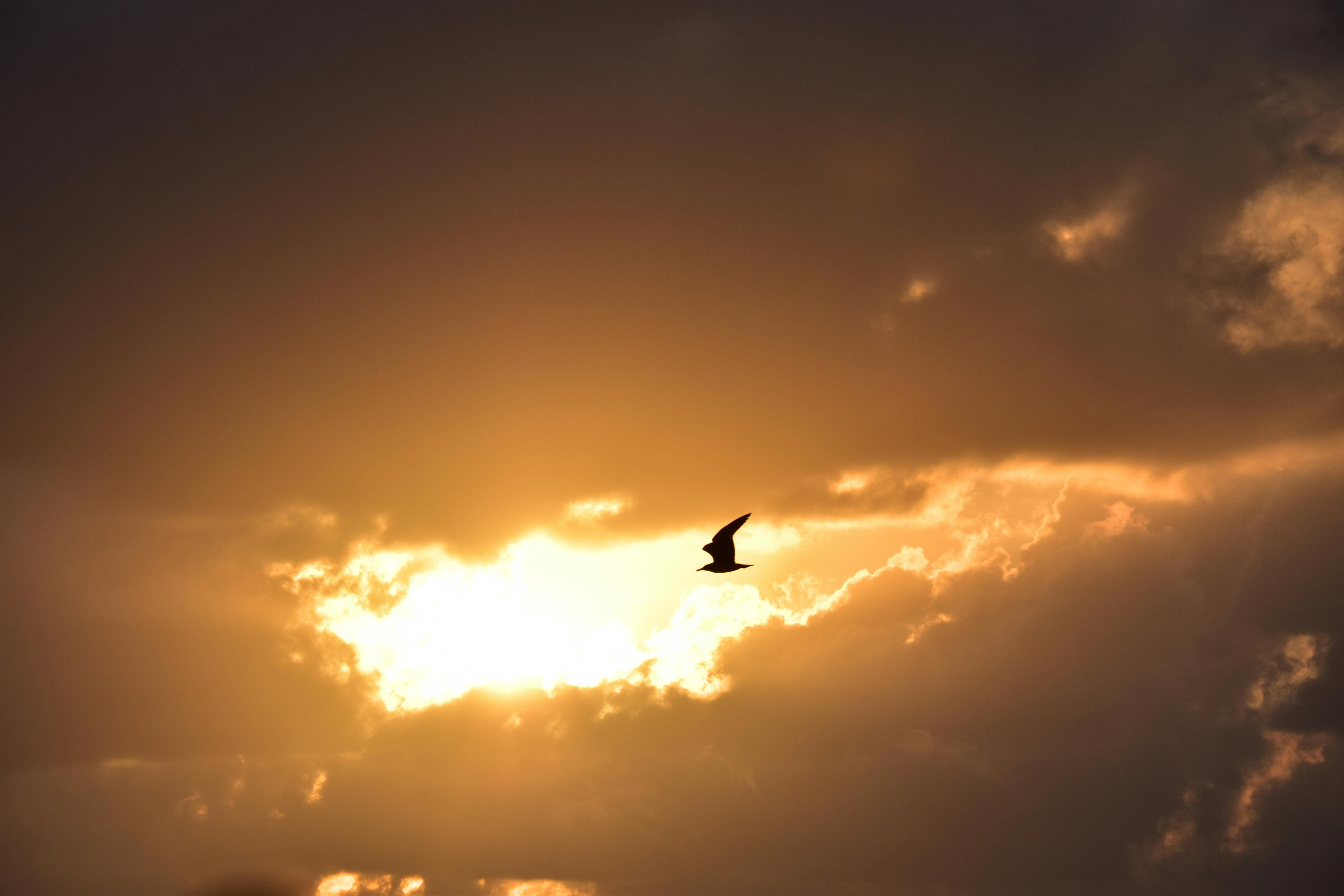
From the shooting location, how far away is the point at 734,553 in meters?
53.7
